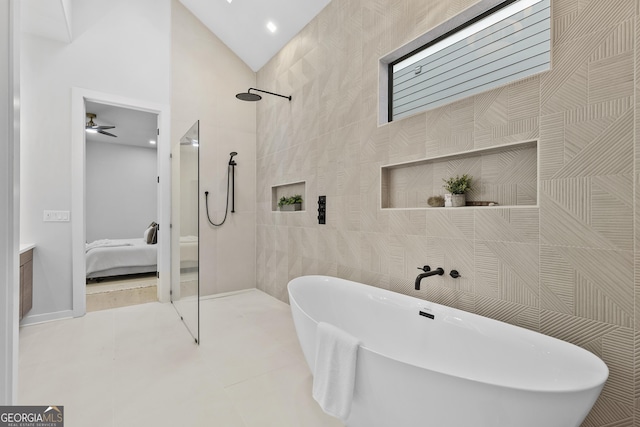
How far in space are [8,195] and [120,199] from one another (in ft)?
22.6

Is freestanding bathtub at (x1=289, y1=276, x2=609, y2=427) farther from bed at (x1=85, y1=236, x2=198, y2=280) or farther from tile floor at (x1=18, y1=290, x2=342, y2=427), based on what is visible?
bed at (x1=85, y1=236, x2=198, y2=280)

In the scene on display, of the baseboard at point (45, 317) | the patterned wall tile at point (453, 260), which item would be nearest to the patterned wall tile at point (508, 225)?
the patterned wall tile at point (453, 260)

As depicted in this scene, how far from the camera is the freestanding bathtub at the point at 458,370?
92 cm

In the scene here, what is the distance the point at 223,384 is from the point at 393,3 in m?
2.92

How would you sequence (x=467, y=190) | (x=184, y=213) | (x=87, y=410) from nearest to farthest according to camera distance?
1. (x=87, y=410)
2. (x=467, y=190)
3. (x=184, y=213)

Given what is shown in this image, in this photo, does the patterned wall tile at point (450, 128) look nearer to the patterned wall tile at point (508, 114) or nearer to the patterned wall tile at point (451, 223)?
the patterned wall tile at point (508, 114)

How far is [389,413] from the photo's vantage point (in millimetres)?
1175

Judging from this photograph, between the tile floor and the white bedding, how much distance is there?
186cm

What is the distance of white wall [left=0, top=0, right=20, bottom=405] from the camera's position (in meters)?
0.93

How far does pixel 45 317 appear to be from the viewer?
2.91 meters

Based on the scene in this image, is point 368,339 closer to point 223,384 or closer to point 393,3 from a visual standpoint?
point 223,384

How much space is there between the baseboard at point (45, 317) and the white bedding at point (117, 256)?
1.64 meters

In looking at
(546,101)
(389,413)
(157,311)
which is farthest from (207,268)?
(546,101)

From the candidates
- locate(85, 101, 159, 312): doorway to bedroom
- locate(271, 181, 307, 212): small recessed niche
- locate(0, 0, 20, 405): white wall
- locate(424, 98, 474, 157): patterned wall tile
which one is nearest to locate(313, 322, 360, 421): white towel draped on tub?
locate(0, 0, 20, 405): white wall
